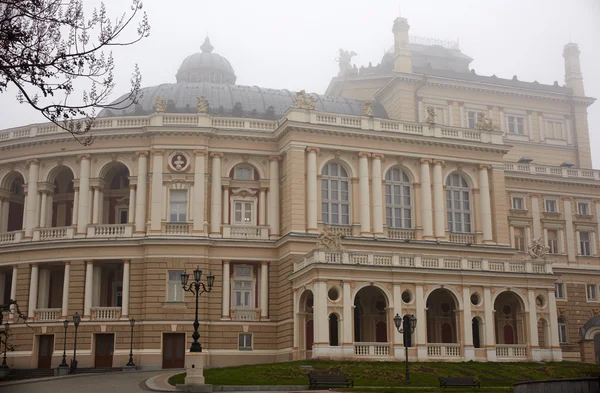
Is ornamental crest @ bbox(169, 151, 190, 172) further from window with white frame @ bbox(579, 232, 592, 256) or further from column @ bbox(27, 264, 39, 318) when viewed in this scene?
window with white frame @ bbox(579, 232, 592, 256)

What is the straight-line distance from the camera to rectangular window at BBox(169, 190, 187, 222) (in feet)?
209

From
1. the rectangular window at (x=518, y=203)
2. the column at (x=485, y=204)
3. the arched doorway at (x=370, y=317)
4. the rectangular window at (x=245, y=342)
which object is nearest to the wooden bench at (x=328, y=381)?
the arched doorway at (x=370, y=317)

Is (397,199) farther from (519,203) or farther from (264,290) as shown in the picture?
(519,203)

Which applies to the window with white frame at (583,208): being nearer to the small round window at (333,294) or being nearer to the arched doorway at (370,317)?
the arched doorway at (370,317)

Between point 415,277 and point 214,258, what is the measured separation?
1572 centimetres

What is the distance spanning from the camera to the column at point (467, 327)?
184ft

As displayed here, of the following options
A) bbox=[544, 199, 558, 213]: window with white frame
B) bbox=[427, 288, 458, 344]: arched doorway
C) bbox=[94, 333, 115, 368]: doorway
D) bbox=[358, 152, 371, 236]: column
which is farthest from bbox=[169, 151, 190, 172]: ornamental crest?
bbox=[544, 199, 558, 213]: window with white frame

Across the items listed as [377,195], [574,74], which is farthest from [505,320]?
[574,74]

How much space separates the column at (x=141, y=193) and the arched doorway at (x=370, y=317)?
1745 cm

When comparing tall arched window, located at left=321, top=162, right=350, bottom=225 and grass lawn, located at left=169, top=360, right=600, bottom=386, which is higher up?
tall arched window, located at left=321, top=162, right=350, bottom=225

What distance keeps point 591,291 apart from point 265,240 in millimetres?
32989

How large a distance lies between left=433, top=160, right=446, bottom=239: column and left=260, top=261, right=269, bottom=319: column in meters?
14.2

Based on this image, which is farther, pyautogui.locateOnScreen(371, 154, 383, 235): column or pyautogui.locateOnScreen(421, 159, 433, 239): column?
pyautogui.locateOnScreen(421, 159, 433, 239): column

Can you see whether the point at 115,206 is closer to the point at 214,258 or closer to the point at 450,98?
the point at 214,258
